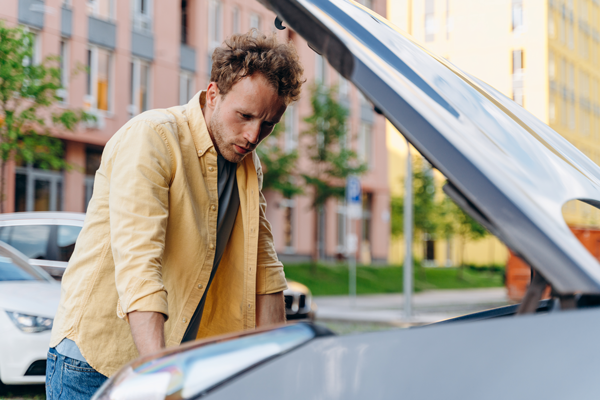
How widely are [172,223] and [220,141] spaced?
0.29 meters

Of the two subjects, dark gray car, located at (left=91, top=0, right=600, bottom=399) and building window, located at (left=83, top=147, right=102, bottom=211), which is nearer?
dark gray car, located at (left=91, top=0, right=600, bottom=399)

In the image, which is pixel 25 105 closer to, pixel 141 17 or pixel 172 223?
pixel 141 17

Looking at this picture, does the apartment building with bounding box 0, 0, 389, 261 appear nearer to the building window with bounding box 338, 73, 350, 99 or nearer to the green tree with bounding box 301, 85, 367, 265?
the building window with bounding box 338, 73, 350, 99

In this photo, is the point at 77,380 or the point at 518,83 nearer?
the point at 77,380

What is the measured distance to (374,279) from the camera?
1006 inches

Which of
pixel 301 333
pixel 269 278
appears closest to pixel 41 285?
pixel 269 278

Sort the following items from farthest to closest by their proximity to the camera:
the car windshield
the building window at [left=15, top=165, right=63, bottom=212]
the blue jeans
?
the building window at [left=15, top=165, right=63, bottom=212] < the car windshield < the blue jeans

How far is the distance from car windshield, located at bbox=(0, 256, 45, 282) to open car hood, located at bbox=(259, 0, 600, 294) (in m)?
5.29

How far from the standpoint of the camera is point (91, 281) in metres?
1.62

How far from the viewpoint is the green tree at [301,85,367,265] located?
23.1 m

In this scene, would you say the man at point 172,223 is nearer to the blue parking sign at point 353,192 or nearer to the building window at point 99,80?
the blue parking sign at point 353,192

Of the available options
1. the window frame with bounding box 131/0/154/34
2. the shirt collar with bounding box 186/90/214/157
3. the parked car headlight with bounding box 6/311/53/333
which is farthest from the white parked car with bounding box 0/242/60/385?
the window frame with bounding box 131/0/154/34

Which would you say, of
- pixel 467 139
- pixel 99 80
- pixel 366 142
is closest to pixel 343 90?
pixel 366 142

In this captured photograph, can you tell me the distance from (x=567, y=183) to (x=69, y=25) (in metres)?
20.0
